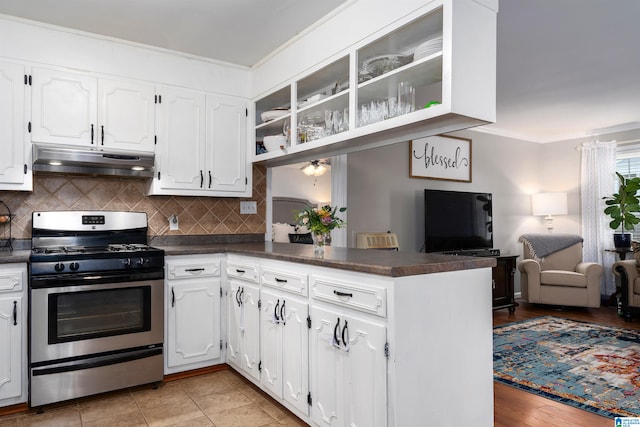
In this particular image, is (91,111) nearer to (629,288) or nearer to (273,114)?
(273,114)

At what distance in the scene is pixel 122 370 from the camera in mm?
2771

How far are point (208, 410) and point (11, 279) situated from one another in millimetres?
1368

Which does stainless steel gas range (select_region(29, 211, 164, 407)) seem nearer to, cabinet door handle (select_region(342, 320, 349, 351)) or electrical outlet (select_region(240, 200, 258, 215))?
electrical outlet (select_region(240, 200, 258, 215))

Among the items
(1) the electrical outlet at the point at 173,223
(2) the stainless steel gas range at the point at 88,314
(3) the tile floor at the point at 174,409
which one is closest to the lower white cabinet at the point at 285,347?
(3) the tile floor at the point at 174,409

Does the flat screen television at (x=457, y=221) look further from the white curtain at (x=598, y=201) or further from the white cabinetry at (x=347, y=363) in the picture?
the white cabinetry at (x=347, y=363)

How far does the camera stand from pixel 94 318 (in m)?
2.72

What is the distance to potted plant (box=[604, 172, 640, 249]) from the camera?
18.2ft

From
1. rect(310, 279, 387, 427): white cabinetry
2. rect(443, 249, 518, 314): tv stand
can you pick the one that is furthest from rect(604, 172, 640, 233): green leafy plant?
rect(310, 279, 387, 427): white cabinetry

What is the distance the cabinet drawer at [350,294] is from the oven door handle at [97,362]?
137 centimetres

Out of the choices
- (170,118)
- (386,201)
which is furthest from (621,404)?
(170,118)

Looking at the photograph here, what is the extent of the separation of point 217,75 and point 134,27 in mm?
750

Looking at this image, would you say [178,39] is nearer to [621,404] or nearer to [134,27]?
[134,27]

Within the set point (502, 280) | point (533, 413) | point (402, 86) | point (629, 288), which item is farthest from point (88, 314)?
point (629, 288)

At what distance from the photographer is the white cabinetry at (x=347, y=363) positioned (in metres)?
1.80
